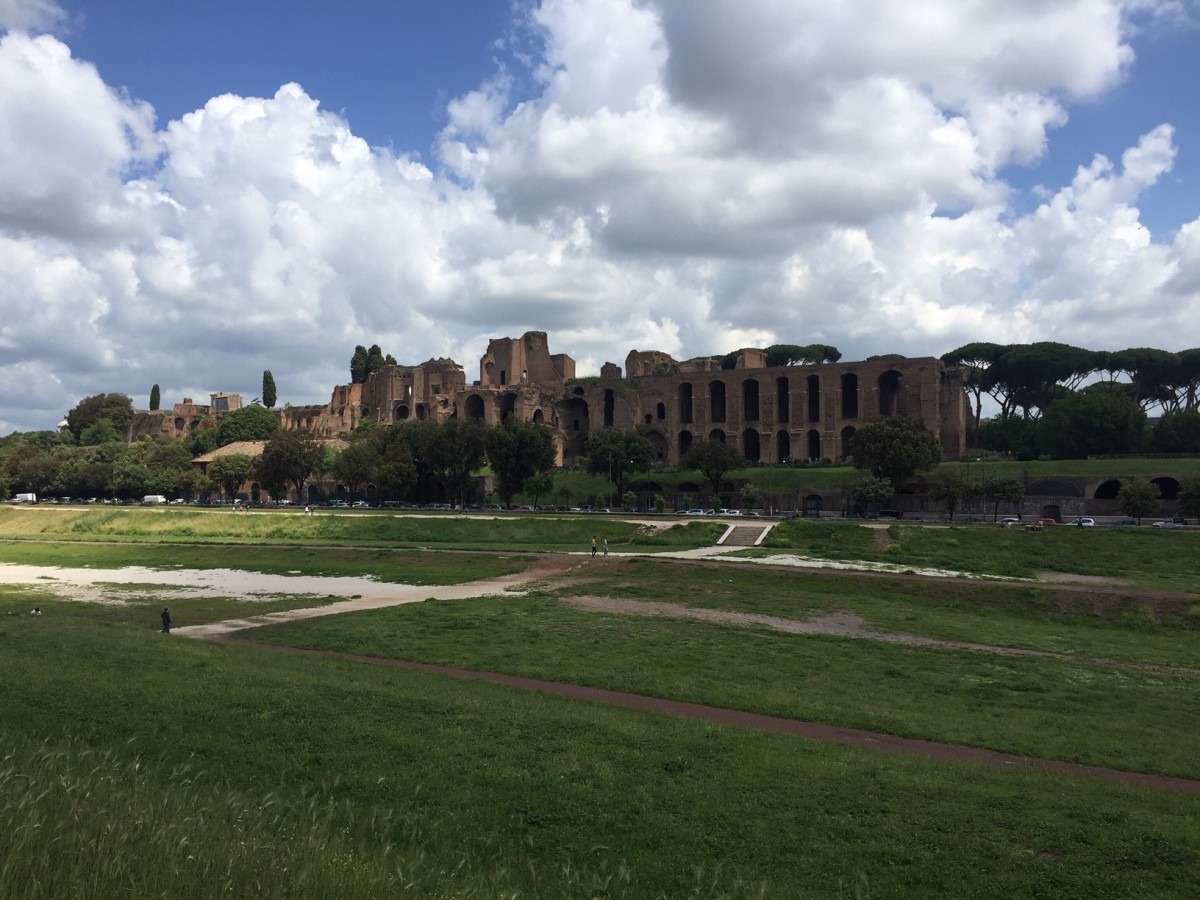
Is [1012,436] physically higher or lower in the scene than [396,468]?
higher

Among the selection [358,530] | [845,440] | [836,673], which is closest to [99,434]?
[358,530]

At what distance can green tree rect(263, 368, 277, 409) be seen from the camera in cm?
11981

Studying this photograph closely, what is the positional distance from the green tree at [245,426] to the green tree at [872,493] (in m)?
72.7

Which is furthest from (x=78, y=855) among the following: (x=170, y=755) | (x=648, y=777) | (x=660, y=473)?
(x=660, y=473)

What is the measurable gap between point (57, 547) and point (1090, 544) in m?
50.3

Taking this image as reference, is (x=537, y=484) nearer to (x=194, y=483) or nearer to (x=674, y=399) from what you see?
(x=674, y=399)

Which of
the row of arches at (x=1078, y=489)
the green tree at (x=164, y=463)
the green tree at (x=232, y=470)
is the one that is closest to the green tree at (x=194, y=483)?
the green tree at (x=164, y=463)

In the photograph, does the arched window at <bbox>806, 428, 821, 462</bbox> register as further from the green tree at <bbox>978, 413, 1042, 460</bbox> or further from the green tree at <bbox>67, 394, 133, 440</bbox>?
the green tree at <bbox>67, 394, 133, 440</bbox>

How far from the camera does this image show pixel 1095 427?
61688 millimetres

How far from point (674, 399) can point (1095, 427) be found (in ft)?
125

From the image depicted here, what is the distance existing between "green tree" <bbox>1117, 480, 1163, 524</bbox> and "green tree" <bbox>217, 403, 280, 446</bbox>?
8626 centimetres

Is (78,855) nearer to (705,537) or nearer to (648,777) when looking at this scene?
(648,777)

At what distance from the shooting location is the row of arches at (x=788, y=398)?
78.4 metres

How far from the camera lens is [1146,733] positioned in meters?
11.8
